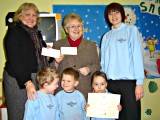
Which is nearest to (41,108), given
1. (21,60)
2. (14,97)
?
(14,97)

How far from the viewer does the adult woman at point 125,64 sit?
2.37 m

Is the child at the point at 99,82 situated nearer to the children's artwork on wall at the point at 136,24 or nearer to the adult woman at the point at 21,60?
the adult woman at the point at 21,60

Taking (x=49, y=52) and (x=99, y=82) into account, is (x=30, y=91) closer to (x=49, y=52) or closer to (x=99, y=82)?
(x=49, y=52)

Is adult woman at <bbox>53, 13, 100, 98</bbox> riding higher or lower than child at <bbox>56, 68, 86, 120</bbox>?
higher

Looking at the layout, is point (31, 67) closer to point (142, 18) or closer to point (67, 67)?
point (67, 67)

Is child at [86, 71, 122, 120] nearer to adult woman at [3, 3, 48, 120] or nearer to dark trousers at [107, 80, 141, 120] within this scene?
dark trousers at [107, 80, 141, 120]

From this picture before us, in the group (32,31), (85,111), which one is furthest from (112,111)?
(32,31)

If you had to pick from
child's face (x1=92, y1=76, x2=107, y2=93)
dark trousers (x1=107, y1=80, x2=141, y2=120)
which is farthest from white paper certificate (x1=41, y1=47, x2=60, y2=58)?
dark trousers (x1=107, y1=80, x2=141, y2=120)

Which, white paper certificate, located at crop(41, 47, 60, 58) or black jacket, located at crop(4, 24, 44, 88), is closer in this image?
black jacket, located at crop(4, 24, 44, 88)

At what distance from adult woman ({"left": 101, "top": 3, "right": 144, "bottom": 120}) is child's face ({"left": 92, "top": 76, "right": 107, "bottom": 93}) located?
0.06 meters

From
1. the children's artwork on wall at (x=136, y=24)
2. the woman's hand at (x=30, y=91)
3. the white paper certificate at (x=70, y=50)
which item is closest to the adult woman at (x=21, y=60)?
the woman's hand at (x=30, y=91)

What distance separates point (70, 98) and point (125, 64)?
1.82 feet

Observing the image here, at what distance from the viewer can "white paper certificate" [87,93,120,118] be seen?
7.86 ft

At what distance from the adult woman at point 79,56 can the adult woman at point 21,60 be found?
24 cm
